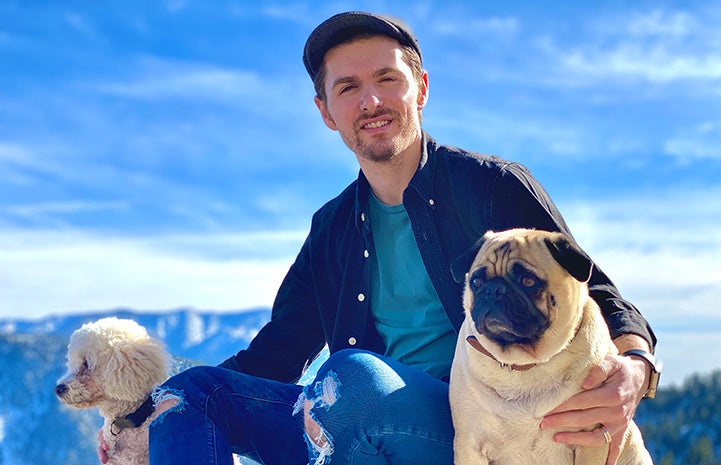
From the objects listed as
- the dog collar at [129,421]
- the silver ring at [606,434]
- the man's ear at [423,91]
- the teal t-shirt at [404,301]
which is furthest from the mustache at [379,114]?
the dog collar at [129,421]

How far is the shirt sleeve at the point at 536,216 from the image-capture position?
3010 millimetres

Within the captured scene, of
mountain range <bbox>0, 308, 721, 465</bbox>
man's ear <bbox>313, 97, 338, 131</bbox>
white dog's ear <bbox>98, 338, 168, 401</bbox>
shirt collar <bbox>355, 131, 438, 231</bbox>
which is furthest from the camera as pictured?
mountain range <bbox>0, 308, 721, 465</bbox>

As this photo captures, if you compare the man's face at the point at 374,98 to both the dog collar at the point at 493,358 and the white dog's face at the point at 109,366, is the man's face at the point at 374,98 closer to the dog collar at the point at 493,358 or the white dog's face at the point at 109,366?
the dog collar at the point at 493,358

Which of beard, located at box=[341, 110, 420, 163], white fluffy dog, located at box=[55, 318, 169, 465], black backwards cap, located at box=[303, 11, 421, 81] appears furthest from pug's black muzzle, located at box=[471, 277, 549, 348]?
white fluffy dog, located at box=[55, 318, 169, 465]

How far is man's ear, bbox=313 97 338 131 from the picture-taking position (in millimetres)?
4074

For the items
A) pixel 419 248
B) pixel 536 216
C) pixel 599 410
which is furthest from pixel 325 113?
pixel 599 410

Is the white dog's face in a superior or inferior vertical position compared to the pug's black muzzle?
inferior

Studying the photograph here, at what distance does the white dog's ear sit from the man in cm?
86

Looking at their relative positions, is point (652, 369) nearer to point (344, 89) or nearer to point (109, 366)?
point (344, 89)

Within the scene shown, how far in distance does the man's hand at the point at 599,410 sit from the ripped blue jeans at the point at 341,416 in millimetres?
448

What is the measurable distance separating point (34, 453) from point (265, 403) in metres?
117

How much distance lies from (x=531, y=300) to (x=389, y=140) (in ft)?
4.18

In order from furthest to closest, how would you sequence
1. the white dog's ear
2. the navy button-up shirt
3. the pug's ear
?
1. the white dog's ear
2. the navy button-up shirt
3. the pug's ear

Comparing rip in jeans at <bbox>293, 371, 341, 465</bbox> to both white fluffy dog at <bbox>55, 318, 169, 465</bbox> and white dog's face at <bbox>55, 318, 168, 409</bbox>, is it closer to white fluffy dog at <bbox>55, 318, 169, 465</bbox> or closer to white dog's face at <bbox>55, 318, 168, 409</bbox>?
white fluffy dog at <bbox>55, 318, 169, 465</bbox>
